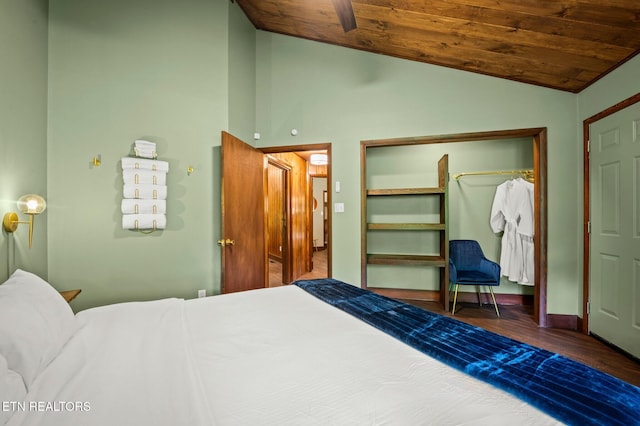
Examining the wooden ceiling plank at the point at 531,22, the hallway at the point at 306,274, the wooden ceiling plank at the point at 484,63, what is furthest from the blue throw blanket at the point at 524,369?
the hallway at the point at 306,274

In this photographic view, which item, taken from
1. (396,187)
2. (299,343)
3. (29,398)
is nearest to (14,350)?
(29,398)

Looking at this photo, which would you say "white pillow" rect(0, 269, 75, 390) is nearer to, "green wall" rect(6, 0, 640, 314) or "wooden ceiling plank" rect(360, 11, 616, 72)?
"green wall" rect(6, 0, 640, 314)

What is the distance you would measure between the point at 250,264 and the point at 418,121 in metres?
2.43

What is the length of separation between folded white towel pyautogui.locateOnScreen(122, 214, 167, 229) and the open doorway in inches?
51.7

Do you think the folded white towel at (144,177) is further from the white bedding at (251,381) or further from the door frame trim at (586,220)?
the door frame trim at (586,220)

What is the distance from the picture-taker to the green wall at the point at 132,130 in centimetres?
220

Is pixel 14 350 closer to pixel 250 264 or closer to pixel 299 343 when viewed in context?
pixel 299 343

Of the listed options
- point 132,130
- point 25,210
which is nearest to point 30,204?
point 25,210

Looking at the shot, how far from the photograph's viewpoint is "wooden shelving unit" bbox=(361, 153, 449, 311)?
121 inches

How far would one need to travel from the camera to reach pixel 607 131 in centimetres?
231

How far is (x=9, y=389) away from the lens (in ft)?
2.24

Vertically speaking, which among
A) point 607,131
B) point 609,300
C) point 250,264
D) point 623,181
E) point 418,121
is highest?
point 418,121

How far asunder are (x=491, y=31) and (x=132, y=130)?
316 cm

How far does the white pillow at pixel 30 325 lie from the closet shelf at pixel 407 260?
273 cm
